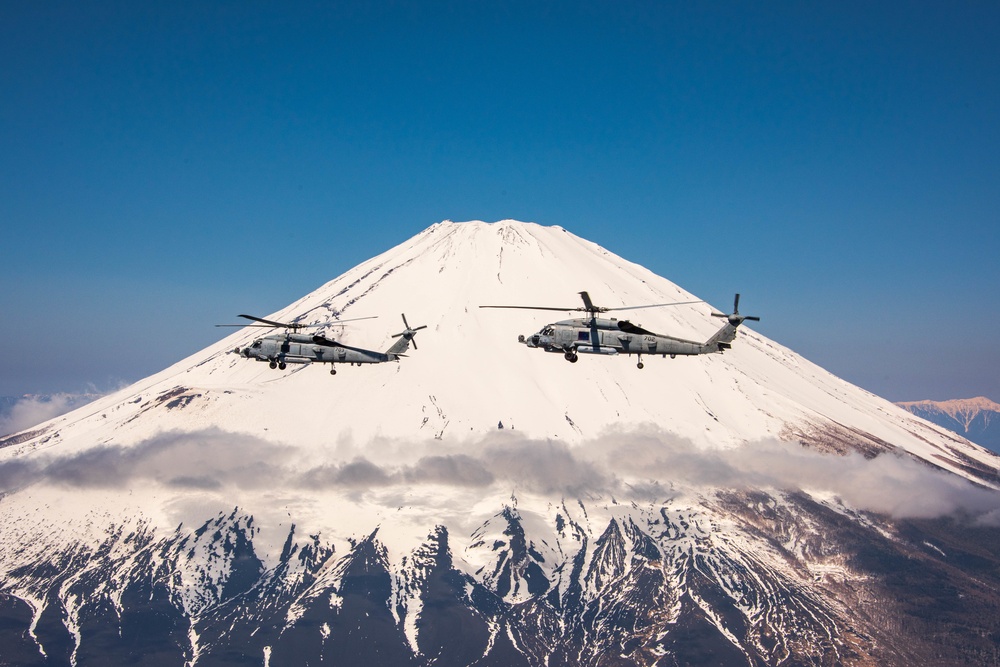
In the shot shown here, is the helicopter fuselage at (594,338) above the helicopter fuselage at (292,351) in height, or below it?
above

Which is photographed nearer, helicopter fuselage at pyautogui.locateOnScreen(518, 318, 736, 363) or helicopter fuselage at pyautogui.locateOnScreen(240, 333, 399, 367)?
helicopter fuselage at pyautogui.locateOnScreen(518, 318, 736, 363)

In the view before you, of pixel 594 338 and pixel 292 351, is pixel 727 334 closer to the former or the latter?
pixel 594 338

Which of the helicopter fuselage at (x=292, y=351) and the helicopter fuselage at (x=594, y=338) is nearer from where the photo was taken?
the helicopter fuselage at (x=594, y=338)

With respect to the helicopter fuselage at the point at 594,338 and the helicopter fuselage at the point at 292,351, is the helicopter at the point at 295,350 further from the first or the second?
the helicopter fuselage at the point at 594,338

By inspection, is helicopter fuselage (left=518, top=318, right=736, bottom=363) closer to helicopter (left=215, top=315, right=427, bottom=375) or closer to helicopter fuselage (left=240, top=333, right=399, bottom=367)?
helicopter (left=215, top=315, right=427, bottom=375)

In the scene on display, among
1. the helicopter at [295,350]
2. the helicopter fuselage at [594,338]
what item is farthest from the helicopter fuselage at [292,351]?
the helicopter fuselage at [594,338]

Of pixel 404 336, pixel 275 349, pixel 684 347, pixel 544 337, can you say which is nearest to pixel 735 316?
pixel 684 347

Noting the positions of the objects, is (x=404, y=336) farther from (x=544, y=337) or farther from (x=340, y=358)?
(x=544, y=337)

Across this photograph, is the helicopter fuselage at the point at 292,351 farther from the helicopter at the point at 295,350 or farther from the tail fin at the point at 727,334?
the tail fin at the point at 727,334

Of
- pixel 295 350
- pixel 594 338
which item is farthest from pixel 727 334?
pixel 295 350

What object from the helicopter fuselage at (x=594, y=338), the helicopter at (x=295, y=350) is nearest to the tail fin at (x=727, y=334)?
the helicopter fuselage at (x=594, y=338)

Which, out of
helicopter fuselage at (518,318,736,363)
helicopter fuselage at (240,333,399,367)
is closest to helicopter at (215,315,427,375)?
helicopter fuselage at (240,333,399,367)
